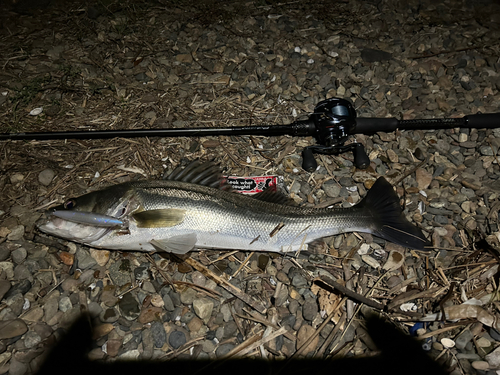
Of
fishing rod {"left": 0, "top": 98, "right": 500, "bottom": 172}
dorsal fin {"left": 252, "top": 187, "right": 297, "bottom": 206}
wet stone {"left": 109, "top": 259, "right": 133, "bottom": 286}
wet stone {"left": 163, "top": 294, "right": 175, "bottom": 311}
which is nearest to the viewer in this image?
wet stone {"left": 163, "top": 294, "right": 175, "bottom": 311}

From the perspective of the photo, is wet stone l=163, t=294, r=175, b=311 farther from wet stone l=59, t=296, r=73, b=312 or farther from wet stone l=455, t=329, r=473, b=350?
wet stone l=455, t=329, r=473, b=350

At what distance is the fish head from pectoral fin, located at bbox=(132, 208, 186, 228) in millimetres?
202

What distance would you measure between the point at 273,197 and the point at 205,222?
78 centimetres

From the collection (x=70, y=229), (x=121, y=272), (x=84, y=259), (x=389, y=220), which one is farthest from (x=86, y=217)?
(x=389, y=220)

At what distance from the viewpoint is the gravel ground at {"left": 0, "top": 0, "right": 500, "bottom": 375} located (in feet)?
9.83

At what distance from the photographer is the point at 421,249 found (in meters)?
3.15

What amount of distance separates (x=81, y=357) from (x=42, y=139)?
2506 mm

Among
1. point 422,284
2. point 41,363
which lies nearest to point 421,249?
point 422,284

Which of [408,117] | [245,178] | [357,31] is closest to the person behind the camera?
[245,178]

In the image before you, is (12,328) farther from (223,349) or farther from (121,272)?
(223,349)

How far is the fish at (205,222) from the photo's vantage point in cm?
314

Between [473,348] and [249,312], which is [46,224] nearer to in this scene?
[249,312]

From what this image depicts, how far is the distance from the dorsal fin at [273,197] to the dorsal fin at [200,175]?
1.25 feet

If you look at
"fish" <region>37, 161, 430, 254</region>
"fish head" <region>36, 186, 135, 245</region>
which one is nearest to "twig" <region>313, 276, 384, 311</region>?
"fish" <region>37, 161, 430, 254</region>
